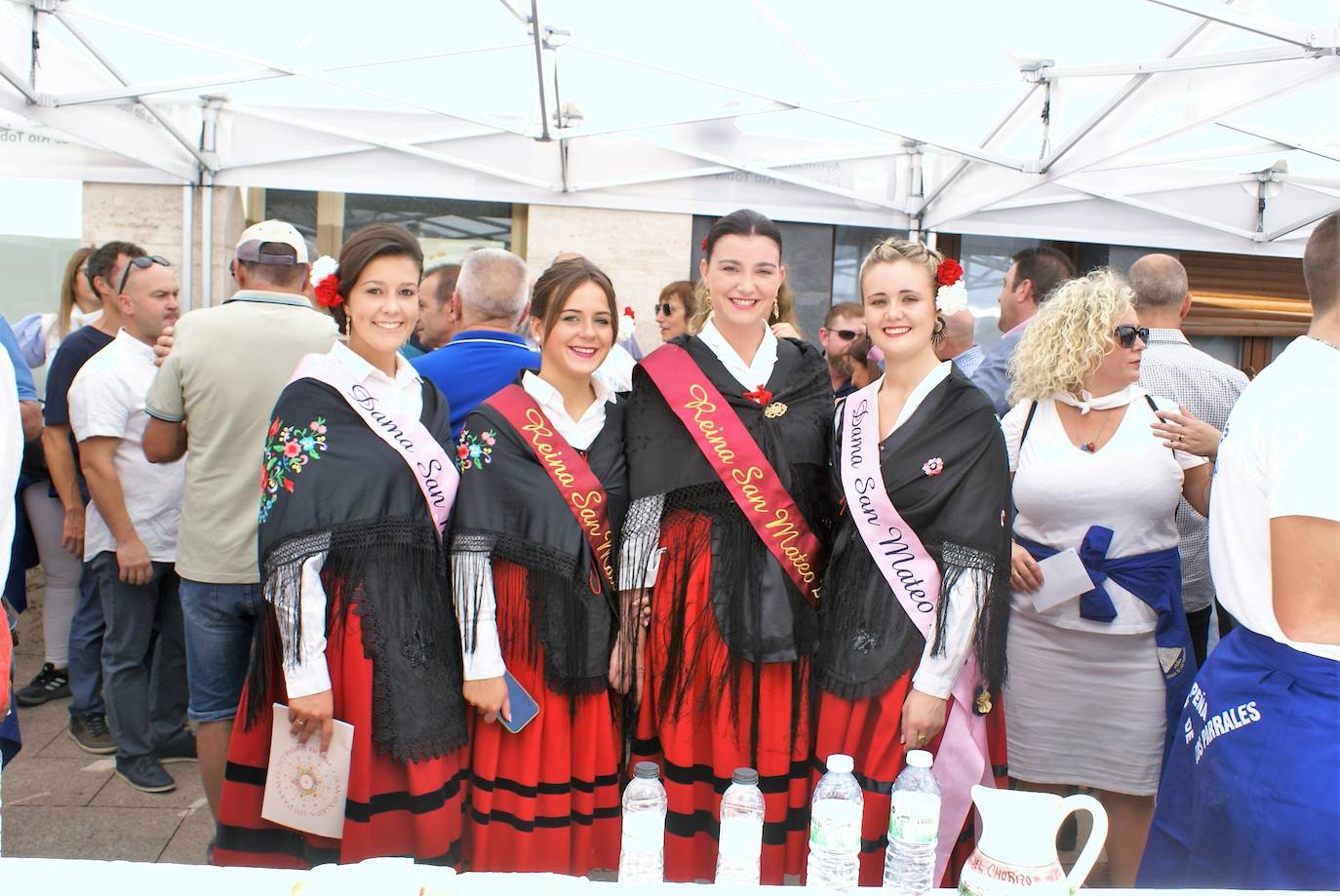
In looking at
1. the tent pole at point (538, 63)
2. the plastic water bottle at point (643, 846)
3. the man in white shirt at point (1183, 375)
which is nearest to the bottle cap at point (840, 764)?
the plastic water bottle at point (643, 846)

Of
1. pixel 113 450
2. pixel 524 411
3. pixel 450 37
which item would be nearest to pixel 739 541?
pixel 524 411

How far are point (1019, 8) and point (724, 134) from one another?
2.19m

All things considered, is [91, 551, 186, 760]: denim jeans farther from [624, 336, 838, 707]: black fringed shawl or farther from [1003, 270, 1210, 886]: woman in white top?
[1003, 270, 1210, 886]: woman in white top

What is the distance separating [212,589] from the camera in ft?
9.05

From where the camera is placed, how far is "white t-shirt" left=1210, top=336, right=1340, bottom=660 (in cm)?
159

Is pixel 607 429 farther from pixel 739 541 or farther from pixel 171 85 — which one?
pixel 171 85

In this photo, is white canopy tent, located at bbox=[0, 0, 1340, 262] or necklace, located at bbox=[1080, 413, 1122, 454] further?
white canopy tent, located at bbox=[0, 0, 1340, 262]

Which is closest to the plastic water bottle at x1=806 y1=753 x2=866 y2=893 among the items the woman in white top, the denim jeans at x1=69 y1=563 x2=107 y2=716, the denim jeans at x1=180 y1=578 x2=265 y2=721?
the woman in white top

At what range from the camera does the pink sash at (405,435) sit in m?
2.15

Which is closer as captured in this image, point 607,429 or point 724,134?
point 607,429

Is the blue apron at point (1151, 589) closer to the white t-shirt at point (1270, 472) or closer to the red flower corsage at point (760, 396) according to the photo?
the white t-shirt at point (1270, 472)

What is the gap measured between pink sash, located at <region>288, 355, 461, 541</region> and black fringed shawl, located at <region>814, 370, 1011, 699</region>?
859 millimetres

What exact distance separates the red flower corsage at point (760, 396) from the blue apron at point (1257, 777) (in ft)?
3.34

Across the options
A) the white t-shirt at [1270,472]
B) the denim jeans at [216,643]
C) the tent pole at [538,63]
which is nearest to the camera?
the white t-shirt at [1270,472]
